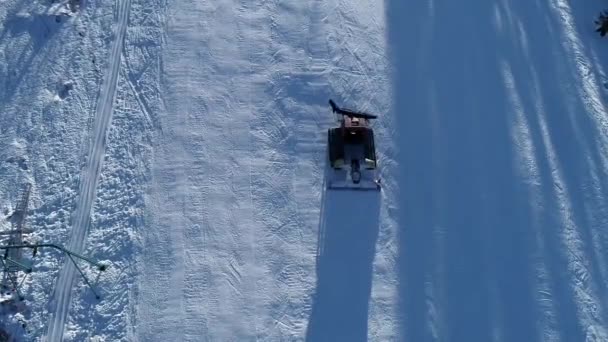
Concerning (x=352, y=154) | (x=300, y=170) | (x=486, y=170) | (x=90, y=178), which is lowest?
(x=90, y=178)

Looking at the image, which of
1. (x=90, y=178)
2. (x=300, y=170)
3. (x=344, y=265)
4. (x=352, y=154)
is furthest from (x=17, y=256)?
(x=352, y=154)

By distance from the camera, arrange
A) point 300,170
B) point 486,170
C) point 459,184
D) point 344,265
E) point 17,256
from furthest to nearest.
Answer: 1. point 486,170
2. point 459,184
3. point 300,170
4. point 344,265
5. point 17,256

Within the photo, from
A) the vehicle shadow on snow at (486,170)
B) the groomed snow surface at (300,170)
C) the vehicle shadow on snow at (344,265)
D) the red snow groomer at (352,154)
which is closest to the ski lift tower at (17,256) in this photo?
the groomed snow surface at (300,170)

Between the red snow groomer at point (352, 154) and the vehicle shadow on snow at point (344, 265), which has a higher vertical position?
the red snow groomer at point (352, 154)

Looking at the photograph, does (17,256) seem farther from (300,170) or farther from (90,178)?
(300,170)

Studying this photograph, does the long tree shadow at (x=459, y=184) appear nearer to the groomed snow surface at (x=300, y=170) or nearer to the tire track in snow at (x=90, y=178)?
the groomed snow surface at (x=300, y=170)

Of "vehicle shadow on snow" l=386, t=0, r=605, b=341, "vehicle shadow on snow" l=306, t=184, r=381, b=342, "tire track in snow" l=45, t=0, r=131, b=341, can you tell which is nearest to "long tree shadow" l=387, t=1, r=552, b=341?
"vehicle shadow on snow" l=386, t=0, r=605, b=341

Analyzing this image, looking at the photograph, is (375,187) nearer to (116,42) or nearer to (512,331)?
(512,331)
